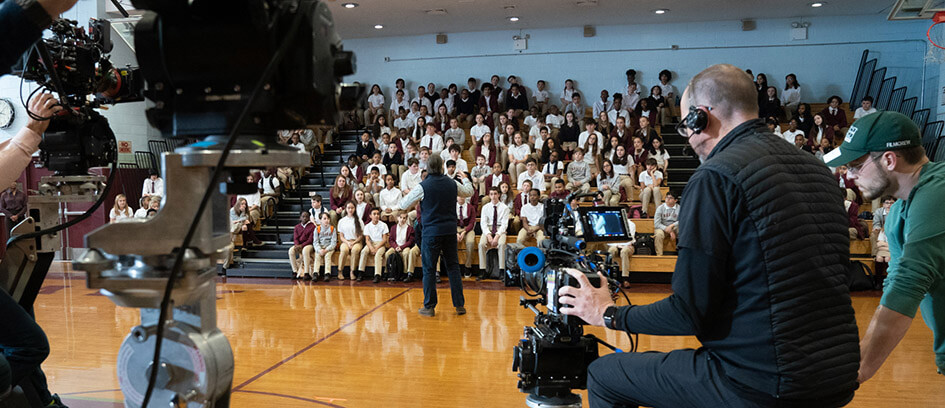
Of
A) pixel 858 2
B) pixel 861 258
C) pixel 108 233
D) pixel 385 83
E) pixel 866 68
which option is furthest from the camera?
pixel 385 83

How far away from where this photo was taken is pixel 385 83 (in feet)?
52.0

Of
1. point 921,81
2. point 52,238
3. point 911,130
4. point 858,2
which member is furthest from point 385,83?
point 911,130

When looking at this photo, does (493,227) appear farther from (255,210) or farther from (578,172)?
(255,210)

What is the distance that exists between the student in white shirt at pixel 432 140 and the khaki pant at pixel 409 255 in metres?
3.79

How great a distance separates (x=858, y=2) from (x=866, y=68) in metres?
1.72

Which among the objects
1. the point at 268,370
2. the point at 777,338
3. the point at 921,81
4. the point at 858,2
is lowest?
the point at 268,370

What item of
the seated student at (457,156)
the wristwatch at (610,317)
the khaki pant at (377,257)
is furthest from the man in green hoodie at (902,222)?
the seated student at (457,156)

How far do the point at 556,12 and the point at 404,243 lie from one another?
7.05 m

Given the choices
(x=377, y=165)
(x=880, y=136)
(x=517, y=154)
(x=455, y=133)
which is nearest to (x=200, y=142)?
(x=880, y=136)

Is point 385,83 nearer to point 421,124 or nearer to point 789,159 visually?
point 421,124

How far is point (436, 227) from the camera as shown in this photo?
603 centimetres

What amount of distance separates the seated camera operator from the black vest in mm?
4510

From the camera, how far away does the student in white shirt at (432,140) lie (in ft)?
40.0

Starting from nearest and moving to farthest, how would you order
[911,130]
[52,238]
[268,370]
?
[911,130]
[52,238]
[268,370]
